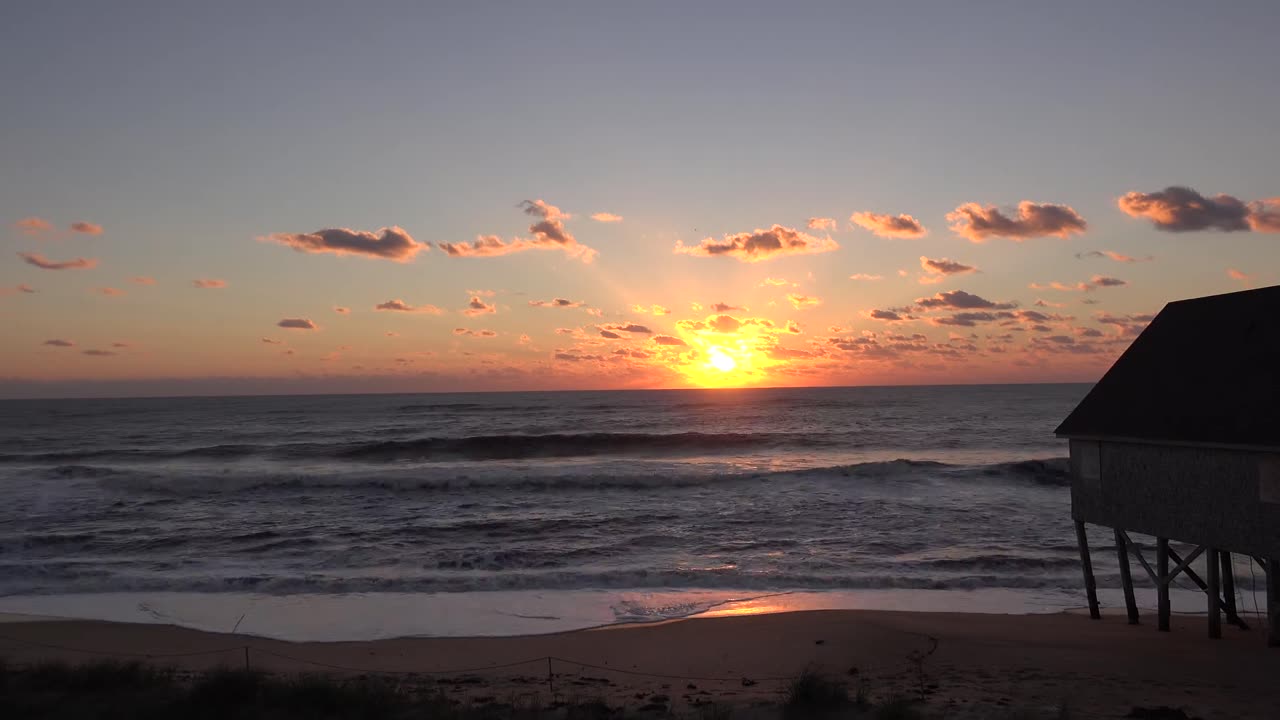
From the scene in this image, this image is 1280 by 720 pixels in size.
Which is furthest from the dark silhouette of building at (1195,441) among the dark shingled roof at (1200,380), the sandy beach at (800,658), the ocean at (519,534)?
the ocean at (519,534)

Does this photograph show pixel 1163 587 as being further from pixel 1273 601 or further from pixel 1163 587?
pixel 1273 601

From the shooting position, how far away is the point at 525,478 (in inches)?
1527

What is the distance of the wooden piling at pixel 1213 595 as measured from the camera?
13.1 meters

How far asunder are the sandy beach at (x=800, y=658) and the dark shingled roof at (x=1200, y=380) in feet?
11.3

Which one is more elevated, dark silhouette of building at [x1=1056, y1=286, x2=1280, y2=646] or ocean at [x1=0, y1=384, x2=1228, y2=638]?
dark silhouette of building at [x1=1056, y1=286, x2=1280, y2=646]

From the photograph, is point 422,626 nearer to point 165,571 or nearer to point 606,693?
point 606,693

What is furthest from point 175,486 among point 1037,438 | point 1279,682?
point 1037,438

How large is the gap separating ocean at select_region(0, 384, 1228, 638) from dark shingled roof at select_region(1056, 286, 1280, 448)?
518 centimetres

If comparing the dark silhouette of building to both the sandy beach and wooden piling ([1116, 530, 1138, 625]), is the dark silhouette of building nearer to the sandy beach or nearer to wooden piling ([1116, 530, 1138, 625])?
wooden piling ([1116, 530, 1138, 625])

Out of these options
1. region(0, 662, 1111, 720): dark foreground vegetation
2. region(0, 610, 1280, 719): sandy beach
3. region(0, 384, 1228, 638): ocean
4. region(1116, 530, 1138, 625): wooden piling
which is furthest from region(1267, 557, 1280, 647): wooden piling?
region(0, 662, 1111, 720): dark foreground vegetation

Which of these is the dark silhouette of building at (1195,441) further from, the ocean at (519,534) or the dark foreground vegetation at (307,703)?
the dark foreground vegetation at (307,703)

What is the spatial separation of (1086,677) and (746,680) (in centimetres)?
473

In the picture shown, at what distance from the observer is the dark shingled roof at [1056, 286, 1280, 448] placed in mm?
11883

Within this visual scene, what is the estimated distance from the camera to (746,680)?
39.0 ft
